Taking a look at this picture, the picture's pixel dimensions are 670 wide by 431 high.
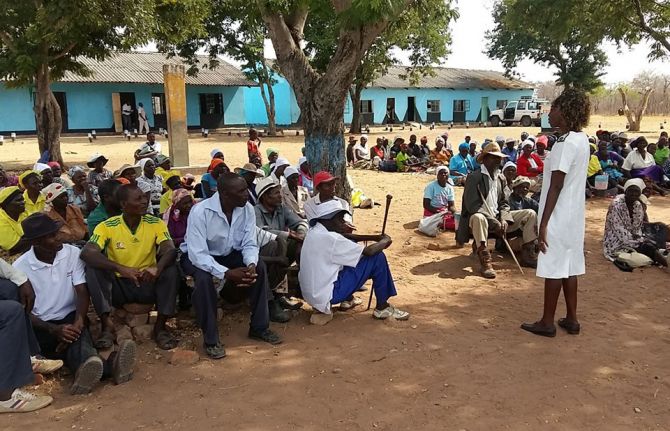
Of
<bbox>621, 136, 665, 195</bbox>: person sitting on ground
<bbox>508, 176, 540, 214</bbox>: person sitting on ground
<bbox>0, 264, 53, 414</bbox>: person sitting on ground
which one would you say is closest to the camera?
<bbox>0, 264, 53, 414</bbox>: person sitting on ground

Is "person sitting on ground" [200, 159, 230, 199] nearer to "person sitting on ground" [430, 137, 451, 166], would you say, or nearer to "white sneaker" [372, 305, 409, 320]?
"white sneaker" [372, 305, 409, 320]

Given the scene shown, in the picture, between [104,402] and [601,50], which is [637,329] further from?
[601,50]

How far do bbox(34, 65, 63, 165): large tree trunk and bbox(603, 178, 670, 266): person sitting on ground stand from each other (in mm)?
12252

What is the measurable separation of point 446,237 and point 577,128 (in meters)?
3.56

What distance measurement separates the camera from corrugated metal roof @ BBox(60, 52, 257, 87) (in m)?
27.1

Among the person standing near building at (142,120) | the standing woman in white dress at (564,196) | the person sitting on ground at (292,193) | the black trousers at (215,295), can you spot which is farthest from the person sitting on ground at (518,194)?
the person standing near building at (142,120)

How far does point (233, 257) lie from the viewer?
405 cm

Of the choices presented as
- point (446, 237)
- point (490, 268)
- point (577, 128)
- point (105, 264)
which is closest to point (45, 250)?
point (105, 264)

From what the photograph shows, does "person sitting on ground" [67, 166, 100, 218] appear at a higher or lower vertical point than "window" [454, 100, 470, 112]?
lower

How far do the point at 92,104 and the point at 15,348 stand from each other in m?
27.3

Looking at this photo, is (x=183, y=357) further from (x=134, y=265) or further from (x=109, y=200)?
(x=109, y=200)

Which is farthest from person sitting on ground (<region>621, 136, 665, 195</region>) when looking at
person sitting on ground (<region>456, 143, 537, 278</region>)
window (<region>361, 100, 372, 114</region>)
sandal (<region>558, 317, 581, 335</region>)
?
window (<region>361, 100, 372, 114</region>)

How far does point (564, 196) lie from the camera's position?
151 inches

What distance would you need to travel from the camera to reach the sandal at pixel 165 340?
12.8 ft
